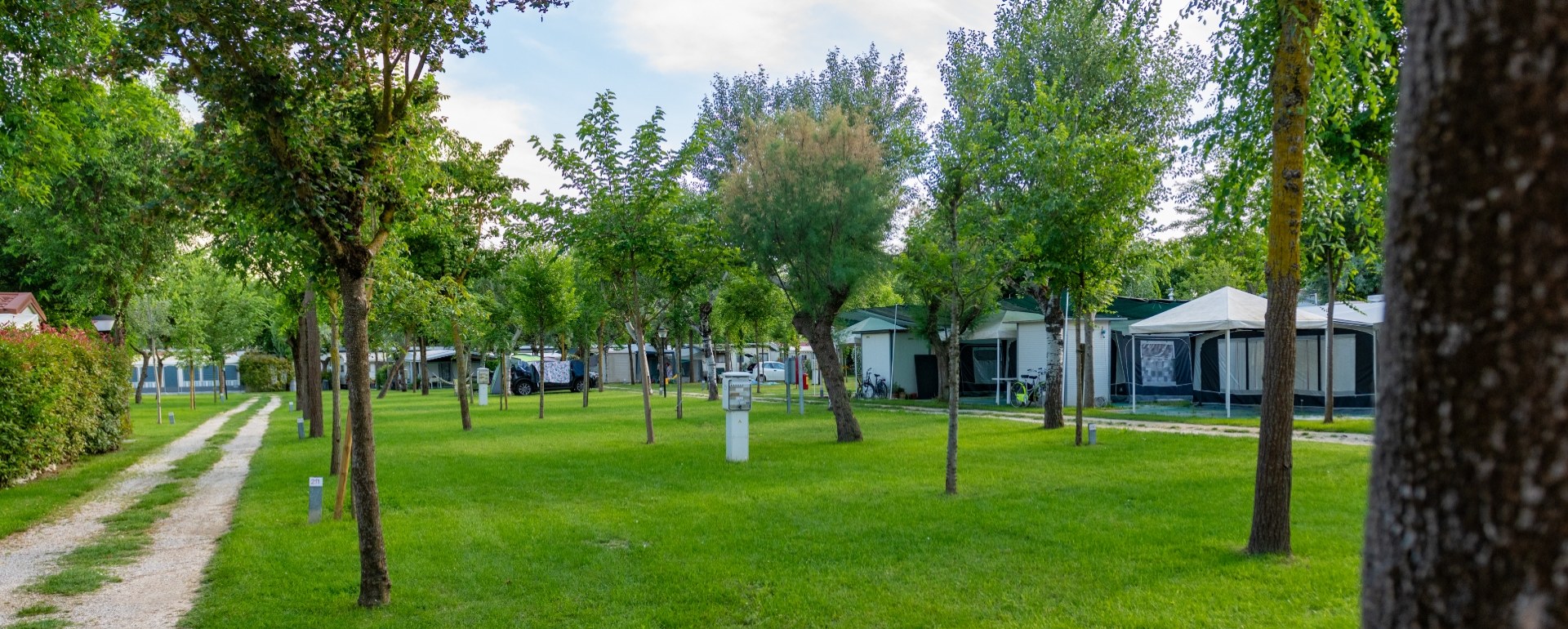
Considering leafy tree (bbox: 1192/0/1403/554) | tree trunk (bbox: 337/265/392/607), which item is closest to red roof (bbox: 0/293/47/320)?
tree trunk (bbox: 337/265/392/607)

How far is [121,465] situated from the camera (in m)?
13.3

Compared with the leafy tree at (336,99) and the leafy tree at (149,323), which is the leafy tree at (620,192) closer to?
the leafy tree at (336,99)

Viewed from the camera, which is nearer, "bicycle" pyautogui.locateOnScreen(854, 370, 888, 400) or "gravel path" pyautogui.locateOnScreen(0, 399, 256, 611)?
"gravel path" pyautogui.locateOnScreen(0, 399, 256, 611)

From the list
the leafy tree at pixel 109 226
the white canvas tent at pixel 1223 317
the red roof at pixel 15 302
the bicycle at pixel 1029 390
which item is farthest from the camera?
the bicycle at pixel 1029 390

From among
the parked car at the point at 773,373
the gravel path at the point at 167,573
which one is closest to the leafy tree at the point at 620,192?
the gravel path at the point at 167,573

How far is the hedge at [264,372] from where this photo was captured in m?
46.1

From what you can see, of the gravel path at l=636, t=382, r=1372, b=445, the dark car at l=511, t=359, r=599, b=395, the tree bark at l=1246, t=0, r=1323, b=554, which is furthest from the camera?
the dark car at l=511, t=359, r=599, b=395

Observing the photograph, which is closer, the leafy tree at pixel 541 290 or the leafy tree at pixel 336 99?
the leafy tree at pixel 336 99

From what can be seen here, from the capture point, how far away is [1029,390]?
2284 centimetres

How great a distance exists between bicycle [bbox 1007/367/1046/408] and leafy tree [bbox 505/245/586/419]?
35.4 ft

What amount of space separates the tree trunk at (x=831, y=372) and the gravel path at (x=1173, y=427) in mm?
4402

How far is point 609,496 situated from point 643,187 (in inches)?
241

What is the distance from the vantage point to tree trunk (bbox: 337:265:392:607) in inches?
215

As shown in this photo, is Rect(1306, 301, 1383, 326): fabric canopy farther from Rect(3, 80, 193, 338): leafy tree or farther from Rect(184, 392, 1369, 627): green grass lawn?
Rect(3, 80, 193, 338): leafy tree
